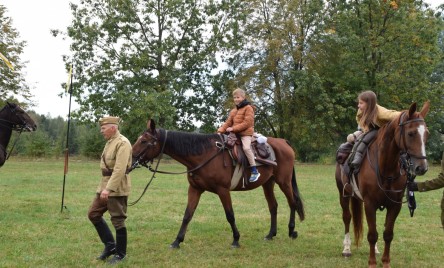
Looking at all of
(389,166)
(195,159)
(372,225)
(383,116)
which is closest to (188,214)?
(195,159)

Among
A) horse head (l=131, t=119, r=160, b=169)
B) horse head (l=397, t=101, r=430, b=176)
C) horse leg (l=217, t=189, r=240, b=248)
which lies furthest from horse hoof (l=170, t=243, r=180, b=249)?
horse head (l=397, t=101, r=430, b=176)

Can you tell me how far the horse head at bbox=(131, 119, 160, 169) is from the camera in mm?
7625

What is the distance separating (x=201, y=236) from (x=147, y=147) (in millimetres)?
2408

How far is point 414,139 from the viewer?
5613 millimetres

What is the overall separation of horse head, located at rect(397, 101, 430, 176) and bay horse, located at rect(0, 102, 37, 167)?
29.3 feet

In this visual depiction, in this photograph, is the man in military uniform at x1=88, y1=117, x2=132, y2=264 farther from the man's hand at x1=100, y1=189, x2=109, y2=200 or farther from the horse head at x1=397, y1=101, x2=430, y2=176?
the horse head at x1=397, y1=101, x2=430, y2=176

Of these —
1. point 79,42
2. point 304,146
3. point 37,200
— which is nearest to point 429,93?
point 304,146

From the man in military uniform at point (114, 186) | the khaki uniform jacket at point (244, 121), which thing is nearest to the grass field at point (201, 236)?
the man in military uniform at point (114, 186)

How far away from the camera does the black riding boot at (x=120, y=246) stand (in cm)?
693

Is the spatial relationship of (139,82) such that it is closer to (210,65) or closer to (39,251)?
(210,65)

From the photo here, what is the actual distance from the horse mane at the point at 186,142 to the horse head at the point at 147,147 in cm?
18

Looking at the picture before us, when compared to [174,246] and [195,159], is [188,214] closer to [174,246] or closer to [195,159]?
[174,246]

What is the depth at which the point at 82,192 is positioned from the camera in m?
16.0

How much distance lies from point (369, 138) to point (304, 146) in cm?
3180
